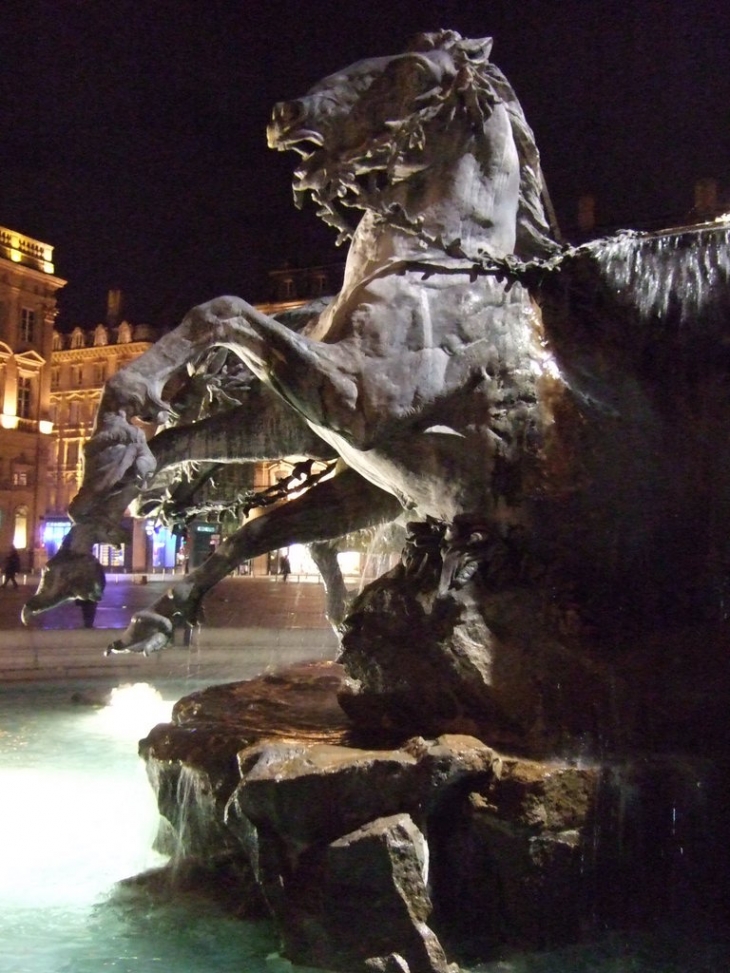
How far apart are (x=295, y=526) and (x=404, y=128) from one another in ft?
7.66

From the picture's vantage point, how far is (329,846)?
4.11 m

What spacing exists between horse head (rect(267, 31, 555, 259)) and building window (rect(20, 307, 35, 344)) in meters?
51.0

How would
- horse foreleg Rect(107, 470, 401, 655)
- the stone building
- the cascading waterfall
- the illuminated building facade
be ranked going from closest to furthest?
1. the cascading waterfall
2. horse foreleg Rect(107, 470, 401, 655)
3. the stone building
4. the illuminated building facade

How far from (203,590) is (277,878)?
6.76 ft

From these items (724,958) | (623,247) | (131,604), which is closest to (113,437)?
(623,247)

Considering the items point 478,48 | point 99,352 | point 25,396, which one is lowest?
point 478,48

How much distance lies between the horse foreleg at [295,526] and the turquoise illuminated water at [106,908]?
3.61ft

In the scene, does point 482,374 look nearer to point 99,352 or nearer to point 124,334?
point 124,334

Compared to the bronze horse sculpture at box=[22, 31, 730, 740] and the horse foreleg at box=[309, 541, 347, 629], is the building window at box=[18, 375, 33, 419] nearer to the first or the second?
the horse foreleg at box=[309, 541, 347, 629]

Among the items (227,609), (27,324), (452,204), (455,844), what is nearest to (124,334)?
(27,324)

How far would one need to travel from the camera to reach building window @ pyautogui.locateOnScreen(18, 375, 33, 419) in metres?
53.2

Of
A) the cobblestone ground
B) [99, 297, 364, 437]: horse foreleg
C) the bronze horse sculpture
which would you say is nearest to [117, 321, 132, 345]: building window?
the cobblestone ground

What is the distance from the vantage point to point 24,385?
5338 centimetres

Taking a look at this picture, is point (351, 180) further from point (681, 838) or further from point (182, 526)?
point (681, 838)
